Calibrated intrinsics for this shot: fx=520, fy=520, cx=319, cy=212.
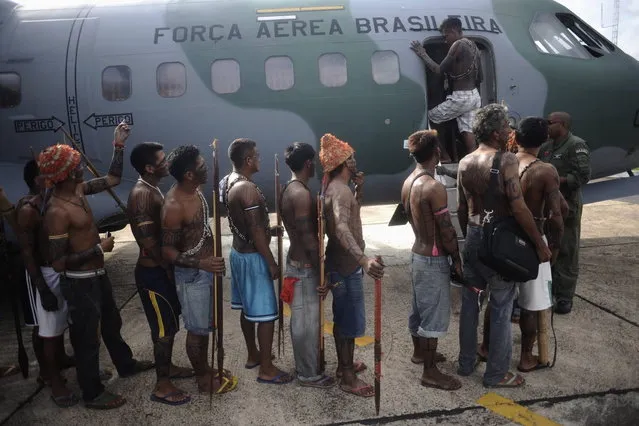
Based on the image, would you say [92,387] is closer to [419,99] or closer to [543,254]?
[543,254]

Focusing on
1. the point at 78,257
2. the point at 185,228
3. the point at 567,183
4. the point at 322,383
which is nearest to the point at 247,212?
the point at 185,228

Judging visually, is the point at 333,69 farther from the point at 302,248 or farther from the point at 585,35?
the point at 585,35

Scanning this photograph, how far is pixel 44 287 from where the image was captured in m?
4.53

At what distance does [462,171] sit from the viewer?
4762 millimetres

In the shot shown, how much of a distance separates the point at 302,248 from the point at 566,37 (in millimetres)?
6224

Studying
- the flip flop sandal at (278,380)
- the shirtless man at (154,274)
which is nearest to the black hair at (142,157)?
the shirtless man at (154,274)

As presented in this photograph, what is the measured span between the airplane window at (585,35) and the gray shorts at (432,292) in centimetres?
574

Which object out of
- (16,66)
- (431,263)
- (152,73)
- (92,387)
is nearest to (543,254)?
(431,263)

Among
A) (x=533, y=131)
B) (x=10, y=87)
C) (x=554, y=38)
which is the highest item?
(x=554, y=38)

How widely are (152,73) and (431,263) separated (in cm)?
Answer: 499

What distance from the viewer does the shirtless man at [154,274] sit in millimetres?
4504

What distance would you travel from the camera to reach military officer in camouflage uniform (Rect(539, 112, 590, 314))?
6082mm

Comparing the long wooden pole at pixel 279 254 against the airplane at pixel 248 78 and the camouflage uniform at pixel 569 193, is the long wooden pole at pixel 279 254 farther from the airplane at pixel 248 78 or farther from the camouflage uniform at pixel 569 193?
the camouflage uniform at pixel 569 193

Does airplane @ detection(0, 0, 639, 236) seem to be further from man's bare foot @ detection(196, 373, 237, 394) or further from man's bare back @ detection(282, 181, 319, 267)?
man's bare foot @ detection(196, 373, 237, 394)
